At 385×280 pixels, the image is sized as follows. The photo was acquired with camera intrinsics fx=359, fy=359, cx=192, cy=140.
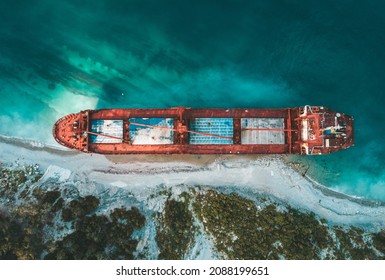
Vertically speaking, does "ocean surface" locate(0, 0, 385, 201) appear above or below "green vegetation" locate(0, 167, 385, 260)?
above

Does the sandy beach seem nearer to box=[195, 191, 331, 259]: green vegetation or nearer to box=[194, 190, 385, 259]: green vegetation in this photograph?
box=[194, 190, 385, 259]: green vegetation

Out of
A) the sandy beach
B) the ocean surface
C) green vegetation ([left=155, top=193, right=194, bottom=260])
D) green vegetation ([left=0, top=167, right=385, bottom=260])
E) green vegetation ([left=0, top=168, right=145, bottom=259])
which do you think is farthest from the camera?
the ocean surface

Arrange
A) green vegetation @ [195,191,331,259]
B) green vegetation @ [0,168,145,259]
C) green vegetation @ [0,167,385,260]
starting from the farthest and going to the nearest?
green vegetation @ [195,191,331,259], green vegetation @ [0,167,385,260], green vegetation @ [0,168,145,259]

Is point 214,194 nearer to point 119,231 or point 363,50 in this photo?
point 119,231

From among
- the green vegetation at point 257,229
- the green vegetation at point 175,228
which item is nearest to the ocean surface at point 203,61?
the green vegetation at point 175,228

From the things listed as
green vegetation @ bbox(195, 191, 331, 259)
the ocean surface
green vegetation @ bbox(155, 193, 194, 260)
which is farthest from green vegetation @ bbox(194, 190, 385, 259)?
the ocean surface

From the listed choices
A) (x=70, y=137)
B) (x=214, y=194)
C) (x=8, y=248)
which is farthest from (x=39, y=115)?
(x=214, y=194)

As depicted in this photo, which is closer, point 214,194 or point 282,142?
point 282,142
